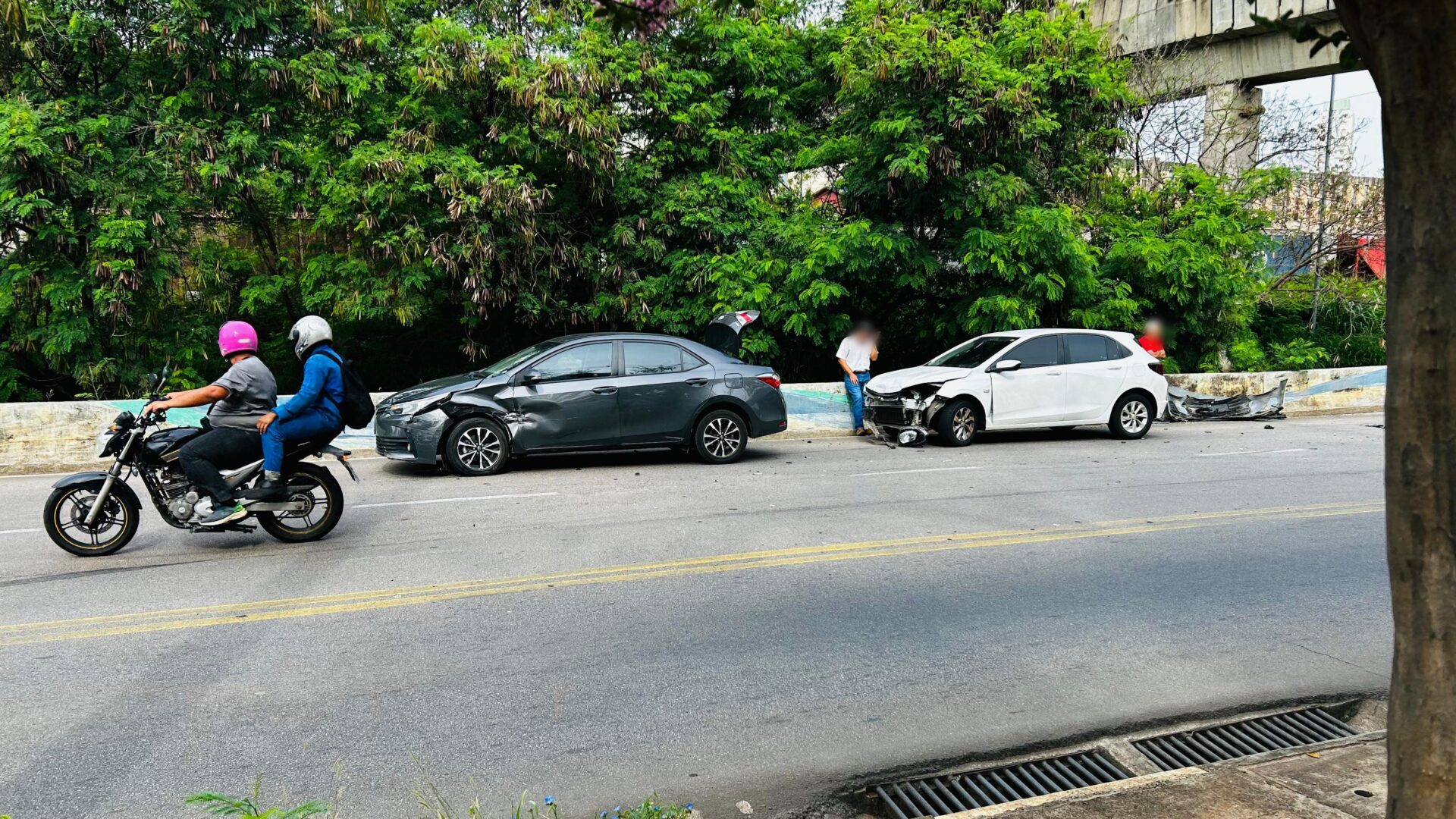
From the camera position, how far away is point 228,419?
25.1 feet

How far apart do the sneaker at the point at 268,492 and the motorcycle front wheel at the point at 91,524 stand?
0.83 m

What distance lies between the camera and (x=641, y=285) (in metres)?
16.7

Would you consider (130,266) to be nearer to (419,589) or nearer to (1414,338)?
(419,589)

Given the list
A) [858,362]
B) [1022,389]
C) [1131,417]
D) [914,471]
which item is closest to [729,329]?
[858,362]

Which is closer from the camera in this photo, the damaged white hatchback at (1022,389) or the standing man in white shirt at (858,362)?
the damaged white hatchback at (1022,389)

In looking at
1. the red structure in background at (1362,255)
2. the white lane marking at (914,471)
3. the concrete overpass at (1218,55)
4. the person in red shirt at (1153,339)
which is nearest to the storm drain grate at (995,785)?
→ the white lane marking at (914,471)

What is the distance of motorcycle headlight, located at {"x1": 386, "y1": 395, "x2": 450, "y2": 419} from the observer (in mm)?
11320

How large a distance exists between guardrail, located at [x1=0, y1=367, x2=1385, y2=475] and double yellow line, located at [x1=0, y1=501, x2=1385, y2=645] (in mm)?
3427

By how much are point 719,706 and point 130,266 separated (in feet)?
42.7

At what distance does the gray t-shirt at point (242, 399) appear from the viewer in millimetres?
7613

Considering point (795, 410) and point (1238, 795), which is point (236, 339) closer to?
point (1238, 795)

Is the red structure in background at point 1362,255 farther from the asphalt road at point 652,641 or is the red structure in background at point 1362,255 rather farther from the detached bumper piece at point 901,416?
the asphalt road at point 652,641

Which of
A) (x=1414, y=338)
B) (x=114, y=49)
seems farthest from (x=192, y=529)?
(x=114, y=49)

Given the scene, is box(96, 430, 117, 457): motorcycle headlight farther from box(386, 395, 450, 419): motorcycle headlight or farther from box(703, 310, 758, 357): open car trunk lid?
box(703, 310, 758, 357): open car trunk lid
